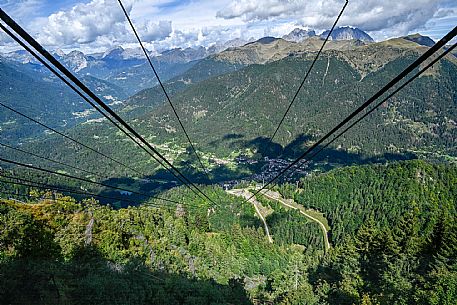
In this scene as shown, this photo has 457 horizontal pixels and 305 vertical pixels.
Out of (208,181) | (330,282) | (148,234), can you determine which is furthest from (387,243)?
(208,181)

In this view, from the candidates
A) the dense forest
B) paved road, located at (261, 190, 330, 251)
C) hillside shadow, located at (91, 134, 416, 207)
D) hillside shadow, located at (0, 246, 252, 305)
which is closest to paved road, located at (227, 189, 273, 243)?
paved road, located at (261, 190, 330, 251)

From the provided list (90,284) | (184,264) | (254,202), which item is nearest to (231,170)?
(254,202)

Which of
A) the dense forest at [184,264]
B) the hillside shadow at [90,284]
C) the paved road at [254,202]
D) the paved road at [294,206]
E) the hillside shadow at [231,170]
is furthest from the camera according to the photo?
the hillside shadow at [231,170]

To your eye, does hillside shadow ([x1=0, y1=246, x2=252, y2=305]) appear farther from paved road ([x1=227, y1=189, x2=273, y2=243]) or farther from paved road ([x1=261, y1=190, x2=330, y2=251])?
paved road ([x1=261, y1=190, x2=330, y2=251])

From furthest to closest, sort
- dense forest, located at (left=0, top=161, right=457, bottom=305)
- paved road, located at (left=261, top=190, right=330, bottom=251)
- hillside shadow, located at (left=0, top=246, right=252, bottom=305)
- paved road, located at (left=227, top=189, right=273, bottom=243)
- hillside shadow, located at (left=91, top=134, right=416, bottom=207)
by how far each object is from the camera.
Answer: hillside shadow, located at (left=91, top=134, right=416, bottom=207), paved road, located at (left=261, top=190, right=330, bottom=251), paved road, located at (left=227, top=189, right=273, bottom=243), dense forest, located at (left=0, top=161, right=457, bottom=305), hillside shadow, located at (left=0, top=246, right=252, bottom=305)

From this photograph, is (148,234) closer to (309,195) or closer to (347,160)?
(309,195)

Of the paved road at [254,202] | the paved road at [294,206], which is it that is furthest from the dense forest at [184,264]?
the paved road at [294,206]

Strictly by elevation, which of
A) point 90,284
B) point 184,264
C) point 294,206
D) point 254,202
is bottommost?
point 294,206

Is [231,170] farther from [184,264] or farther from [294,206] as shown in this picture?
[184,264]

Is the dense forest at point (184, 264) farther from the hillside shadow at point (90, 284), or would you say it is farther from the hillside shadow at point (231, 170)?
the hillside shadow at point (231, 170)
